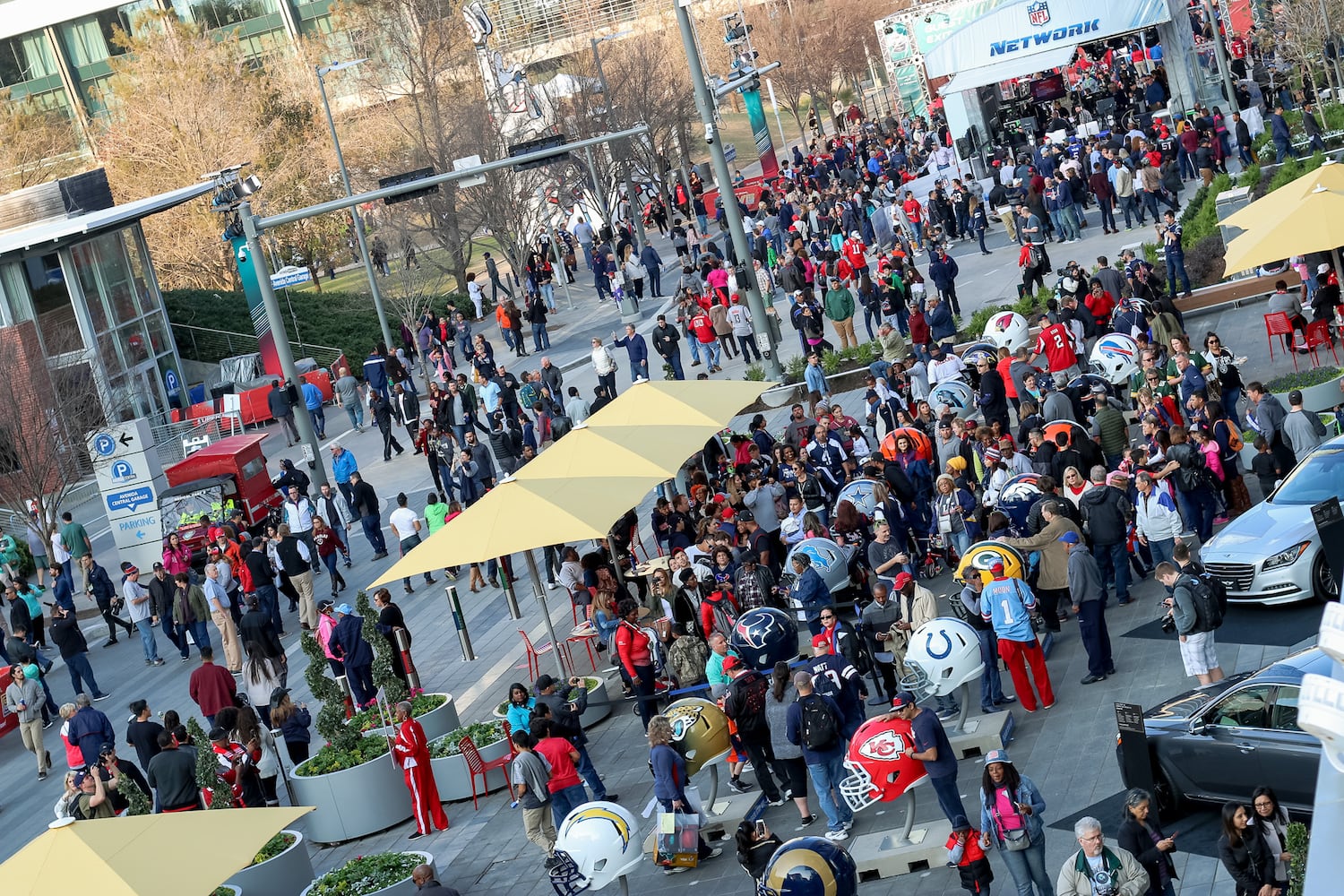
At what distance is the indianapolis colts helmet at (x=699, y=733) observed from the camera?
43.8 feet

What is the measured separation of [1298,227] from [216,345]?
1458 inches

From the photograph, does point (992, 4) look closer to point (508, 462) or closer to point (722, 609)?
point (508, 462)

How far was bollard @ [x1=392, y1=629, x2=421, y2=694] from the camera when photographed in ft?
60.0

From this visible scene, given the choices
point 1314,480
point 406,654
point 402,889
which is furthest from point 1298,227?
point 402,889

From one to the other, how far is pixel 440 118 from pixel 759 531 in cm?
3230

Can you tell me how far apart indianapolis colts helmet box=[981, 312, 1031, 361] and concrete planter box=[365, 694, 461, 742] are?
1198 cm

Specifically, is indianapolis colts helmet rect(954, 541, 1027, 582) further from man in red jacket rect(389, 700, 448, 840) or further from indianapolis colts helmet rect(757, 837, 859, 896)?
man in red jacket rect(389, 700, 448, 840)

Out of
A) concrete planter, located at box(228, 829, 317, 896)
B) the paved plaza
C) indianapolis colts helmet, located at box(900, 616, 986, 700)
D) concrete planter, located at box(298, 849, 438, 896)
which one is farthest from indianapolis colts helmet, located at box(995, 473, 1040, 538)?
concrete planter, located at box(228, 829, 317, 896)

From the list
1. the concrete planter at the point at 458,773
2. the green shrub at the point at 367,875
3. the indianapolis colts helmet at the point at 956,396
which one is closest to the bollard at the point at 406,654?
the concrete planter at the point at 458,773

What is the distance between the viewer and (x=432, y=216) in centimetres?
4556

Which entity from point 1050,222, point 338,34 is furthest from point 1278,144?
point 338,34

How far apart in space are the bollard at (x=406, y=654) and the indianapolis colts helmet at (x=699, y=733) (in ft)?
A: 17.9

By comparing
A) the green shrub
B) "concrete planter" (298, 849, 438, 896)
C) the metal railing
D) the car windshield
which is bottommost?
"concrete planter" (298, 849, 438, 896)

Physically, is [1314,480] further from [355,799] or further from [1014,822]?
[355,799]
